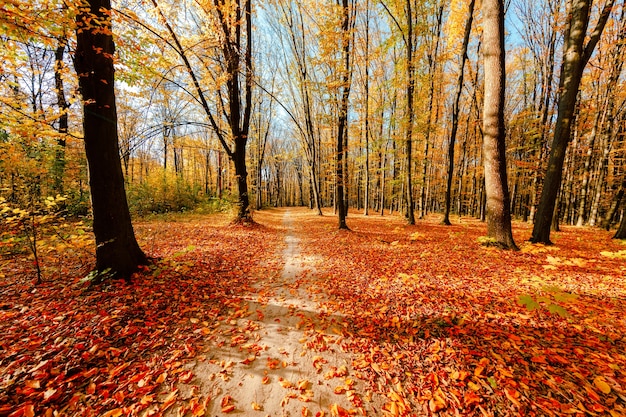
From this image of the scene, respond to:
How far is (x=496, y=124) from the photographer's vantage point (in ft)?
19.4

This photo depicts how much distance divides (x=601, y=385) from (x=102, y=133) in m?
7.46

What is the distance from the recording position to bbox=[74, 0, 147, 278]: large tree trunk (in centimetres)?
403

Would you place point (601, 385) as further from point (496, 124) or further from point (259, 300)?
point (496, 124)

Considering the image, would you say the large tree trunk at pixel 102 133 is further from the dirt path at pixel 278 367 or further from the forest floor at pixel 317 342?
the dirt path at pixel 278 367

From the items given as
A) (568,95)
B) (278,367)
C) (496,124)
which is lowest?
(278,367)

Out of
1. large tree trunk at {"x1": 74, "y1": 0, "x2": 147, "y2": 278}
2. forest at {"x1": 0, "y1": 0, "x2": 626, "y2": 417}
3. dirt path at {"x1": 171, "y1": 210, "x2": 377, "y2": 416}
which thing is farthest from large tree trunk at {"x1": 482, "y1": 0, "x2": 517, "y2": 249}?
large tree trunk at {"x1": 74, "y1": 0, "x2": 147, "y2": 278}

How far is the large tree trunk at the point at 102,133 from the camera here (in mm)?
4027

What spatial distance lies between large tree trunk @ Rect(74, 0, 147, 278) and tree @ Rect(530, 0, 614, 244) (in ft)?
35.8

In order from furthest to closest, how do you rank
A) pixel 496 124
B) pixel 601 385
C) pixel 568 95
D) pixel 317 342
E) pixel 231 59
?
pixel 231 59
pixel 568 95
pixel 496 124
pixel 317 342
pixel 601 385

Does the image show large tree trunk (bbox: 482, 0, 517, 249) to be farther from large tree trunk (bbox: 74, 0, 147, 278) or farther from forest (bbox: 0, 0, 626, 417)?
large tree trunk (bbox: 74, 0, 147, 278)

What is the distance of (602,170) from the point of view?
494 inches

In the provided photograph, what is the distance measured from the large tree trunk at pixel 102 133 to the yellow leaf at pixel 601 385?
6632 millimetres

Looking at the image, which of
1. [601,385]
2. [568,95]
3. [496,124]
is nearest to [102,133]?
[601,385]

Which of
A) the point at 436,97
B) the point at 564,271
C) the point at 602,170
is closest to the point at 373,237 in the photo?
the point at 564,271
